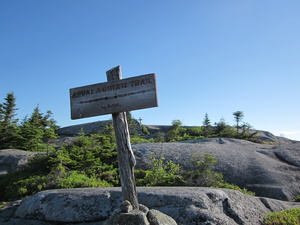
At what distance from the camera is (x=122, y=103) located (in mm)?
5035

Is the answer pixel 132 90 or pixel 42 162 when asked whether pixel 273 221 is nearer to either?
pixel 132 90

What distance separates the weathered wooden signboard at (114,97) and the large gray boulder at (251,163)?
753 centimetres

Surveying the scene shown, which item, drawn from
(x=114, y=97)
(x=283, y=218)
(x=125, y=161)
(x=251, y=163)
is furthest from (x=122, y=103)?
(x=251, y=163)

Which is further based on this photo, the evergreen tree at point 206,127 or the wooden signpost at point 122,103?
the evergreen tree at point 206,127

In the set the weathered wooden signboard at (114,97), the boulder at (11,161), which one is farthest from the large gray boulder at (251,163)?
the weathered wooden signboard at (114,97)

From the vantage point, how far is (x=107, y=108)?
16.7 feet

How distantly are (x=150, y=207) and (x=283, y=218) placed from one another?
3.74 meters

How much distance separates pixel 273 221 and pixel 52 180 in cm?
864

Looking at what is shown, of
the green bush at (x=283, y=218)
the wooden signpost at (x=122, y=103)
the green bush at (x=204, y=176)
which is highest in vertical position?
the wooden signpost at (x=122, y=103)

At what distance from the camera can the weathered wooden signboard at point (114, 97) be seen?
4.97 meters

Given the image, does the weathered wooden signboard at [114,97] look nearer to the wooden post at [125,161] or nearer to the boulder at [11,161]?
the wooden post at [125,161]

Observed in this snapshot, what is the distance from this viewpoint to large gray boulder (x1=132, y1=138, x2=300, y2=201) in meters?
10.5

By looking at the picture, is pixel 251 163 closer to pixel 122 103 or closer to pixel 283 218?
pixel 283 218

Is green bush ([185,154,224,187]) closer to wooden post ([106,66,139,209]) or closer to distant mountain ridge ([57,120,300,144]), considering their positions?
wooden post ([106,66,139,209])
